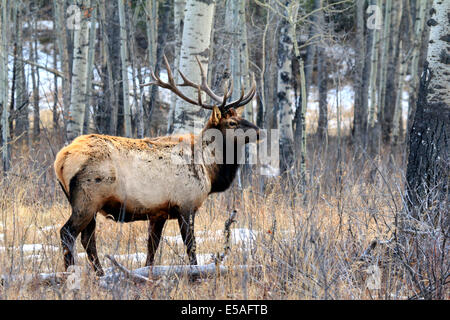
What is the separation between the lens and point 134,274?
11.9 ft

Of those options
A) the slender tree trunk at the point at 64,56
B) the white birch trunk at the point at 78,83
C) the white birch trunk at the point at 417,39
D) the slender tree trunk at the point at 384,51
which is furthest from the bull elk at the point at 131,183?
the slender tree trunk at the point at 384,51

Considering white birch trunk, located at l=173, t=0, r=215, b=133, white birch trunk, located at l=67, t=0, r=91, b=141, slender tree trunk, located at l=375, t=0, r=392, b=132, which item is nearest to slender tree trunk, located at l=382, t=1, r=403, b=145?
slender tree trunk, located at l=375, t=0, r=392, b=132

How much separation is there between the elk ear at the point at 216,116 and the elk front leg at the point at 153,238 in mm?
1172

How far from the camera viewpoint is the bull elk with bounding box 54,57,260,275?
14.3ft

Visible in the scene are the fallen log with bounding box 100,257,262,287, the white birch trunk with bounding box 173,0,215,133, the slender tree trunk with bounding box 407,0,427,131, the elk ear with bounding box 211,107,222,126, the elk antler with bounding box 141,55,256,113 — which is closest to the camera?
the fallen log with bounding box 100,257,262,287

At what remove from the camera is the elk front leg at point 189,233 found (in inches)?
180

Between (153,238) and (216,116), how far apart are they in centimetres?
141

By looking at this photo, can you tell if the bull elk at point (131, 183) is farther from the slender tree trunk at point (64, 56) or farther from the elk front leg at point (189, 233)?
the slender tree trunk at point (64, 56)

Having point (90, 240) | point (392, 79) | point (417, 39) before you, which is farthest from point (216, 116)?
point (392, 79)

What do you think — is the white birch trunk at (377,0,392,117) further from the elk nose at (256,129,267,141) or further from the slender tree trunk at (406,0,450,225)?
the slender tree trunk at (406,0,450,225)

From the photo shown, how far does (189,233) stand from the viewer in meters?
4.74
